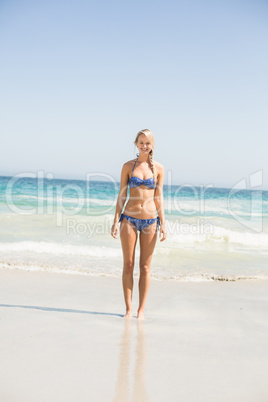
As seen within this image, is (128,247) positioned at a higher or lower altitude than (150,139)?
lower

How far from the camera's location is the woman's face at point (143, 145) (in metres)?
3.50

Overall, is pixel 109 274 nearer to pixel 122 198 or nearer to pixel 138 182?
pixel 122 198

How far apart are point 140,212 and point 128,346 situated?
1276mm

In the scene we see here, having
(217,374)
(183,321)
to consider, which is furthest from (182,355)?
(183,321)

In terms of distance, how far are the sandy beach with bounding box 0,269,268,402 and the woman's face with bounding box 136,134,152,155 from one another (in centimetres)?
171

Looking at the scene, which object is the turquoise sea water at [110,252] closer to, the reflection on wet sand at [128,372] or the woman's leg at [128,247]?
the woman's leg at [128,247]

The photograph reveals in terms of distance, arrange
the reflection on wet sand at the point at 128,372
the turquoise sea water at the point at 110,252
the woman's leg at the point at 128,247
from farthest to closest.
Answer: the turquoise sea water at the point at 110,252
the woman's leg at the point at 128,247
the reflection on wet sand at the point at 128,372

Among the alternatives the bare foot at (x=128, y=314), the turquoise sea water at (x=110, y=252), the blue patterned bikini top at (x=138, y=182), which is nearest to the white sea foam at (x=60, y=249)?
the turquoise sea water at (x=110, y=252)

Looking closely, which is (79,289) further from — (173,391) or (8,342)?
(173,391)

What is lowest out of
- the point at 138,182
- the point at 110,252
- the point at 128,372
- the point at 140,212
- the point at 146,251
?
the point at 128,372

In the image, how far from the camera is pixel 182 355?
2654mm

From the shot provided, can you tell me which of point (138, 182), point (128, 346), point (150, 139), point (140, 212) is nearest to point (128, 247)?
point (140, 212)

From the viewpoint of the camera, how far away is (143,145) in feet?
11.6

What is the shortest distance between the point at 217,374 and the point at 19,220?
1000cm
